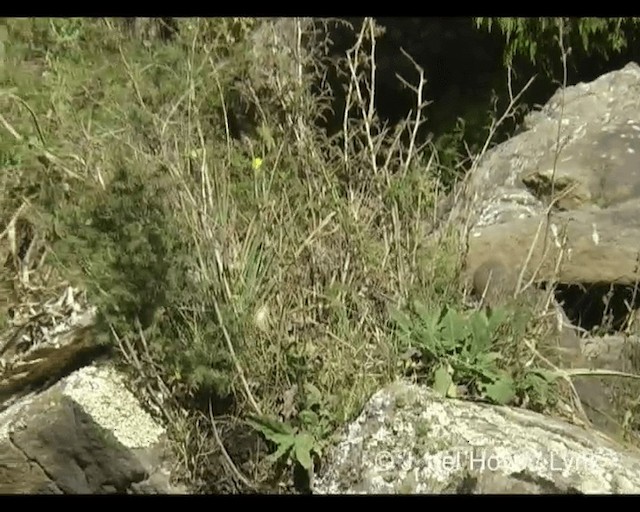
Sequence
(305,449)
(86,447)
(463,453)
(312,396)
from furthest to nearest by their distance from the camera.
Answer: (86,447) < (312,396) < (305,449) < (463,453)

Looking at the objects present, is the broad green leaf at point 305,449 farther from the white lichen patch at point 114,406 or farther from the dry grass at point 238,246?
the white lichen patch at point 114,406

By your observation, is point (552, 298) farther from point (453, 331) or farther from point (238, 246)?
point (238, 246)

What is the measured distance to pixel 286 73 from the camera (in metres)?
4.76

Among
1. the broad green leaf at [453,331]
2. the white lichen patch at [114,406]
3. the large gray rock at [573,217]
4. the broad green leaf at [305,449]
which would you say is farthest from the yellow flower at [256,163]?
the broad green leaf at [305,449]

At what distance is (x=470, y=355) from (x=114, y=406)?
1.31 metres

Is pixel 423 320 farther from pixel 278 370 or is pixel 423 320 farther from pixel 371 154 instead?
pixel 371 154

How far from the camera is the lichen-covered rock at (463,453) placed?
3.33m

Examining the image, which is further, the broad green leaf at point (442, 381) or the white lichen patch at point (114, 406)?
the white lichen patch at point (114, 406)

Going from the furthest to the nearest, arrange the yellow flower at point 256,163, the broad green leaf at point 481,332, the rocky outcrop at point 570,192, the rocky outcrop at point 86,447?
the yellow flower at point 256,163 → the rocky outcrop at point 570,192 → the rocky outcrop at point 86,447 → the broad green leaf at point 481,332

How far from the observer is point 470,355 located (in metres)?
3.73

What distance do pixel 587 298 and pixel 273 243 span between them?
4.32 feet

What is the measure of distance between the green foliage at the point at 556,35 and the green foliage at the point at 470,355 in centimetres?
177

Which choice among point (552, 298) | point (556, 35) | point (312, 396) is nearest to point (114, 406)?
point (312, 396)

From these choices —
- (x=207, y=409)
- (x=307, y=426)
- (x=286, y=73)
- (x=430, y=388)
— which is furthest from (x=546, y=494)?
(x=286, y=73)
